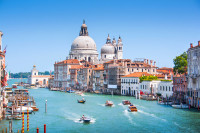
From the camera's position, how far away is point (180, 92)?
139ft

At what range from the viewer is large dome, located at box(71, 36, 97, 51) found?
338ft

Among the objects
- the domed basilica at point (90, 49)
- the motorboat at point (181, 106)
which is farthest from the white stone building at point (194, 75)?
the domed basilica at point (90, 49)

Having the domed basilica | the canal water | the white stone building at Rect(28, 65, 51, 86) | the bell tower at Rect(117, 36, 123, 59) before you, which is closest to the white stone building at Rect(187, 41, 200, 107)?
the canal water

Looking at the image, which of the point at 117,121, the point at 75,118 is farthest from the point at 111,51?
the point at 117,121

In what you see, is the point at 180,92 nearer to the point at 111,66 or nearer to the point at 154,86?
the point at 154,86

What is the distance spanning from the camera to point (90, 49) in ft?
340

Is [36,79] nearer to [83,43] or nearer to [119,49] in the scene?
[83,43]

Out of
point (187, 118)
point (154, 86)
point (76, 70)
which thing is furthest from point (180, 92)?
point (76, 70)

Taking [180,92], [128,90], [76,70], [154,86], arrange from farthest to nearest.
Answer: [76,70], [128,90], [154,86], [180,92]

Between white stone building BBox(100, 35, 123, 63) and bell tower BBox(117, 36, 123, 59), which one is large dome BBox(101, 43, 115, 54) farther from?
bell tower BBox(117, 36, 123, 59)

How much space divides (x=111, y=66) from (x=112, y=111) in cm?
2949

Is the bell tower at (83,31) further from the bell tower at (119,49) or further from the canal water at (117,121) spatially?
the canal water at (117,121)

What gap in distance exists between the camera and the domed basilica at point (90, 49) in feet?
322

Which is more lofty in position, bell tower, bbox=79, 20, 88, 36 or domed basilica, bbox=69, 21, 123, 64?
bell tower, bbox=79, 20, 88, 36
